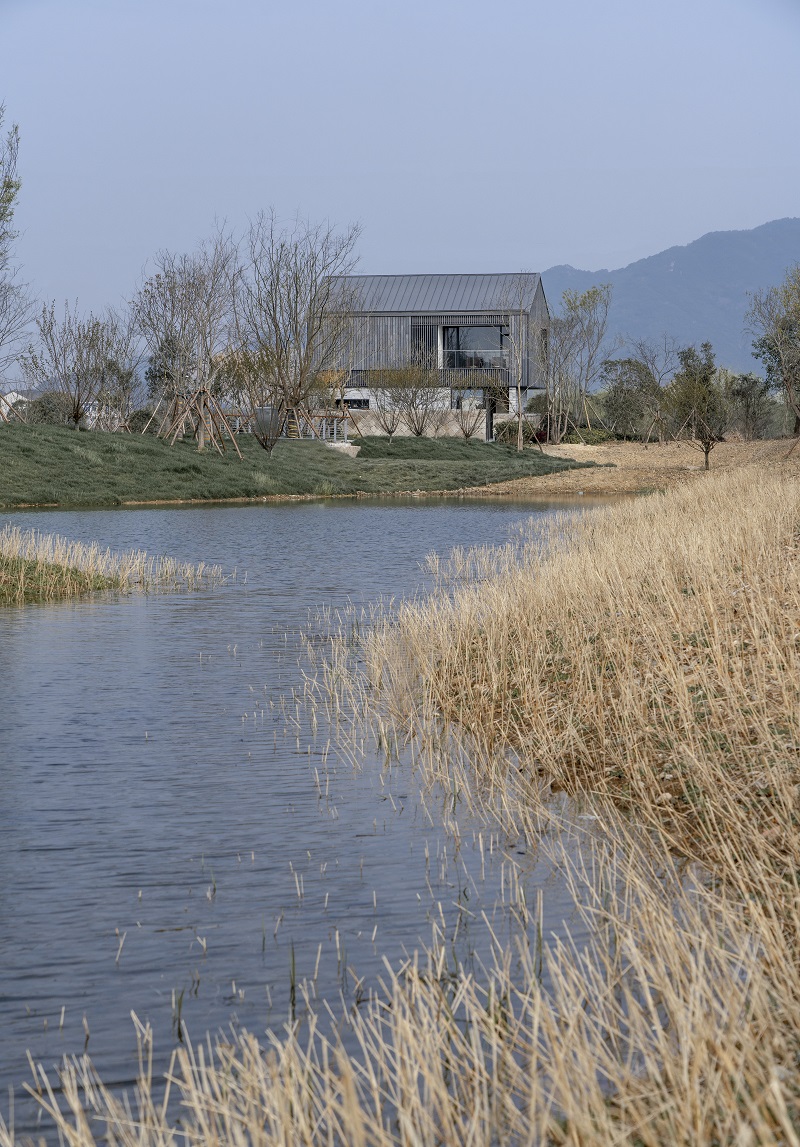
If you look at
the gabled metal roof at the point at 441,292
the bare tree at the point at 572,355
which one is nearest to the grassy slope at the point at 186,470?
the bare tree at the point at 572,355

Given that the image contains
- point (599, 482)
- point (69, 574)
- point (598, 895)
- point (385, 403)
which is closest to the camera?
point (598, 895)

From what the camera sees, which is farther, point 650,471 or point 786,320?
point 650,471

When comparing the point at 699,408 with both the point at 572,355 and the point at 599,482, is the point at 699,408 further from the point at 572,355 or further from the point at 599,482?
the point at 572,355

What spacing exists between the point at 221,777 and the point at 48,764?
3.78 ft

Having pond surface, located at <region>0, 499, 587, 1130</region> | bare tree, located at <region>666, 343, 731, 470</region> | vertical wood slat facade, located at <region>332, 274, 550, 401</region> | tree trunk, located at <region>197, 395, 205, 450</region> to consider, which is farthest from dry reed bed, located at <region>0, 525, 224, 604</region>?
vertical wood slat facade, located at <region>332, 274, 550, 401</region>

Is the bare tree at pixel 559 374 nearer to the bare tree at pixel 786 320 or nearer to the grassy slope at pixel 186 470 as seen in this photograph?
the grassy slope at pixel 186 470

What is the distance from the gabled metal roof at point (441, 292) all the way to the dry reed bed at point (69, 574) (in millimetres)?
47673

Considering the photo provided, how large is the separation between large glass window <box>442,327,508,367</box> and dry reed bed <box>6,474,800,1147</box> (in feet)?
168

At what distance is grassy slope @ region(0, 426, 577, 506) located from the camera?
33031 mm

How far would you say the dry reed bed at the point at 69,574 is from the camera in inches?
608

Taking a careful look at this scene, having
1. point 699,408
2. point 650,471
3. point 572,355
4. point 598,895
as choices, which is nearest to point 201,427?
point 650,471

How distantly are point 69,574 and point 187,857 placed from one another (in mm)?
10593

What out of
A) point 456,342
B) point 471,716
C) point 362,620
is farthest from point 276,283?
point 471,716

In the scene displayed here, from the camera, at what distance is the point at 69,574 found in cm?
1600
